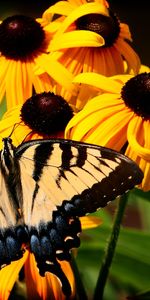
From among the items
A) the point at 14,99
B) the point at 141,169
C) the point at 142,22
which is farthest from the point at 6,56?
the point at 142,22

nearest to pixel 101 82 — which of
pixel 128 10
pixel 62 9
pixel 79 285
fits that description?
pixel 62 9

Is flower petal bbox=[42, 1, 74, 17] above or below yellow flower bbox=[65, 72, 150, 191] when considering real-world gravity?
above

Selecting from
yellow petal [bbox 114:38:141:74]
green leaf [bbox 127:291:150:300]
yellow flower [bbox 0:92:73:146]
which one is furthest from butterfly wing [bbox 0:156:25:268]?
yellow petal [bbox 114:38:141:74]

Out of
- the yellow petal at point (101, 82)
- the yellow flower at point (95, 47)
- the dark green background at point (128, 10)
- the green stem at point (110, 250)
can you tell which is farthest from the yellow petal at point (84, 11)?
the dark green background at point (128, 10)

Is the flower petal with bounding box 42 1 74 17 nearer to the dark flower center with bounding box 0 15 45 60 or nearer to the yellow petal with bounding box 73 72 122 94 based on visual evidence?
the dark flower center with bounding box 0 15 45 60

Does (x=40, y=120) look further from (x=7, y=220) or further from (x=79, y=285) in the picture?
(x=79, y=285)

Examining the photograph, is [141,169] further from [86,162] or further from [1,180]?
[1,180]
